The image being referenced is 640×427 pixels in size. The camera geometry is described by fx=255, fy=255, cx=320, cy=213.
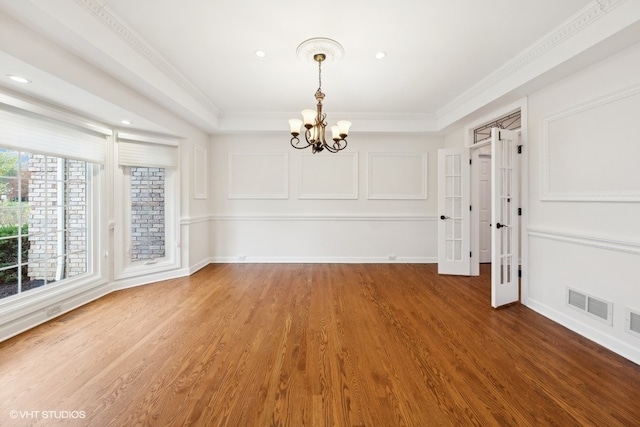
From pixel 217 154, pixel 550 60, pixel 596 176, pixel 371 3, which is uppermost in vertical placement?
pixel 371 3

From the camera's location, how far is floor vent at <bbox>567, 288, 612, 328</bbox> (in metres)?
2.21

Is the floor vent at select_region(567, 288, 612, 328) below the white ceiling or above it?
below

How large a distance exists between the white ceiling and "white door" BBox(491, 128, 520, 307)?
0.72 meters

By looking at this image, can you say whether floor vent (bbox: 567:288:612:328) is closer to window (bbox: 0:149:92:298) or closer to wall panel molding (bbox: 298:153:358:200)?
wall panel molding (bbox: 298:153:358:200)

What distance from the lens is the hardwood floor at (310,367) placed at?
150cm

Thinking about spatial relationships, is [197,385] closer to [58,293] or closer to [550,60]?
[58,293]

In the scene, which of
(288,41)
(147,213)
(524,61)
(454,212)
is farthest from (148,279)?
(524,61)

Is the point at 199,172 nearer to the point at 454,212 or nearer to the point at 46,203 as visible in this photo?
the point at 46,203

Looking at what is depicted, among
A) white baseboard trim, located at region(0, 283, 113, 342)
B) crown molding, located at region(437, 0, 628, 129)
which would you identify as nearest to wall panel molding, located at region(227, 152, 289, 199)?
white baseboard trim, located at region(0, 283, 113, 342)

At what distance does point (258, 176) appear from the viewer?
5.01m

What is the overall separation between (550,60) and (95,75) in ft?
14.2

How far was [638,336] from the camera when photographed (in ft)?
6.59

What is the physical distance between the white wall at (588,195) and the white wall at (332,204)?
2.13 m

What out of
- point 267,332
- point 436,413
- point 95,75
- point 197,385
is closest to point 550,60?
point 436,413
